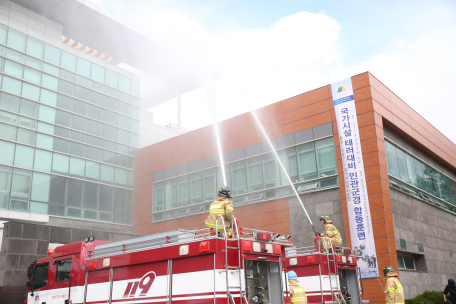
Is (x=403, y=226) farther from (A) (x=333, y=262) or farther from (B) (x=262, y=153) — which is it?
(A) (x=333, y=262)

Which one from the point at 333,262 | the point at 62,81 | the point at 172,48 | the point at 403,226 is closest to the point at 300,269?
the point at 333,262

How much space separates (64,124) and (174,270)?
81.2ft

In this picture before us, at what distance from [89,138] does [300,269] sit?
2396cm

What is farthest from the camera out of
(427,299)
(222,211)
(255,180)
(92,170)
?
(92,170)

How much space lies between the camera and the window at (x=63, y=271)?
10.2 metres

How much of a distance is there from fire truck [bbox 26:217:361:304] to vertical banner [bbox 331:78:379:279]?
7.71 metres

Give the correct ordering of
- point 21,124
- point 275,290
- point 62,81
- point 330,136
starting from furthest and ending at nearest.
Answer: point 62,81
point 21,124
point 330,136
point 275,290

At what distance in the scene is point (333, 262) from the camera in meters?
11.0

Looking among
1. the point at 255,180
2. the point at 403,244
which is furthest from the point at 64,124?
the point at 403,244

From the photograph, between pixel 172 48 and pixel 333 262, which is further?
pixel 172 48

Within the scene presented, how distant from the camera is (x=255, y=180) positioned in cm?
2417

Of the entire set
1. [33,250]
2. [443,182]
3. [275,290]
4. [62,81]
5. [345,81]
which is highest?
[62,81]

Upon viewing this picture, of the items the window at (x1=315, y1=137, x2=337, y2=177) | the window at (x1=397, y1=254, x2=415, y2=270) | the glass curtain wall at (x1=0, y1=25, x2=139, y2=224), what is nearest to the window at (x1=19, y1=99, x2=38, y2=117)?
the glass curtain wall at (x1=0, y1=25, x2=139, y2=224)

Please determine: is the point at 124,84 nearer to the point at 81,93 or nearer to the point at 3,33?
the point at 81,93
